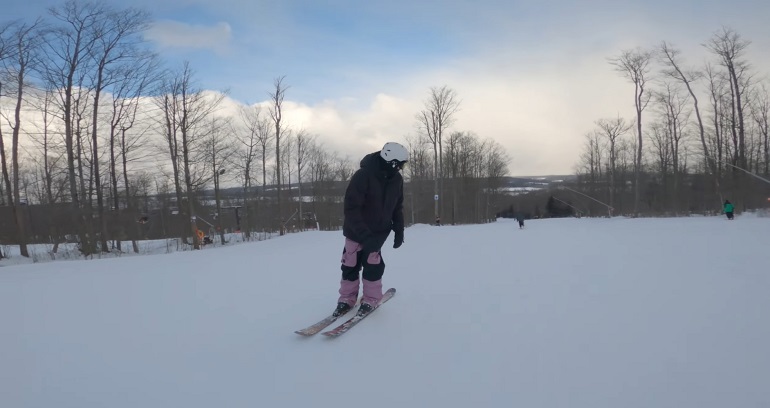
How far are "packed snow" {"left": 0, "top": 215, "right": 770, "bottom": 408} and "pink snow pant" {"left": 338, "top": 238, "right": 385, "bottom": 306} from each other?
0.74 ft

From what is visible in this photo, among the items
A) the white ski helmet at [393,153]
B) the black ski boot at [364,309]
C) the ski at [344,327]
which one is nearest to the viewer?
the ski at [344,327]

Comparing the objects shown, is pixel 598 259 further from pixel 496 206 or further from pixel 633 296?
pixel 496 206

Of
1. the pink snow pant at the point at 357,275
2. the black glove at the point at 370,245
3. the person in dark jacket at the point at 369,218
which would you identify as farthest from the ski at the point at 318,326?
the black glove at the point at 370,245

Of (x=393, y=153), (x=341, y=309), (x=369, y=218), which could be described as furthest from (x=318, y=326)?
(x=393, y=153)

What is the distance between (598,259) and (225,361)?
18.4ft

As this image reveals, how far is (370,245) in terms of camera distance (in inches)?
146

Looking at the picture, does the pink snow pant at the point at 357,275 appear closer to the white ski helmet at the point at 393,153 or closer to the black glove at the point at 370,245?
the black glove at the point at 370,245

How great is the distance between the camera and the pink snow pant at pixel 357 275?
370 cm

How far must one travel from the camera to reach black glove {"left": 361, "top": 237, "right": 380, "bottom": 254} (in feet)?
12.1

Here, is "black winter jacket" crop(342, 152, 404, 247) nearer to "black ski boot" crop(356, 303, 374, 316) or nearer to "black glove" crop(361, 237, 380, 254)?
"black glove" crop(361, 237, 380, 254)

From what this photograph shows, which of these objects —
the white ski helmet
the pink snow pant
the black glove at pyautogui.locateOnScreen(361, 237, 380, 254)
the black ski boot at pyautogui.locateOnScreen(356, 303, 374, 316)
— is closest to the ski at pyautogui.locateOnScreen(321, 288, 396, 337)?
the black ski boot at pyautogui.locateOnScreen(356, 303, 374, 316)

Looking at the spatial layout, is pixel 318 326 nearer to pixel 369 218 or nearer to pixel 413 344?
pixel 413 344

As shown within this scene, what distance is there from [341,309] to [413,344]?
3.29 ft

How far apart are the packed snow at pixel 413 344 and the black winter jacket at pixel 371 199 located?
0.74 m
